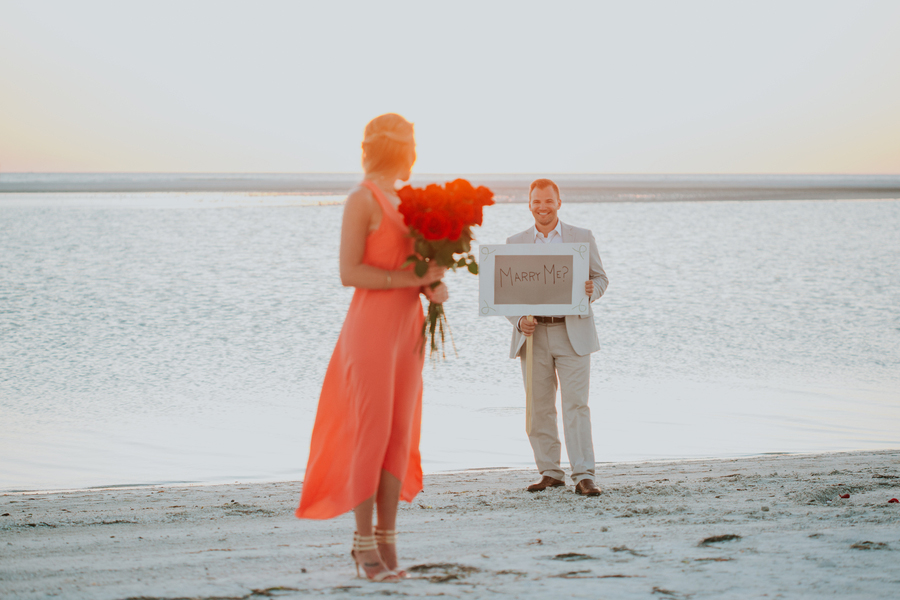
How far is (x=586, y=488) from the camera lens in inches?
178

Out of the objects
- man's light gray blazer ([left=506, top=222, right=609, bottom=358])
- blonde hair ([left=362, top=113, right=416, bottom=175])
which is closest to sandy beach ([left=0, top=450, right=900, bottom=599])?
man's light gray blazer ([left=506, top=222, right=609, bottom=358])

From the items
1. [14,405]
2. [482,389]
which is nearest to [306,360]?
[482,389]

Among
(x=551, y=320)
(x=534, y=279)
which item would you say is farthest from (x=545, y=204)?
(x=551, y=320)

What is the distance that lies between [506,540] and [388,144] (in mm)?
1862

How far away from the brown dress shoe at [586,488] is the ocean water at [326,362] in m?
1.26

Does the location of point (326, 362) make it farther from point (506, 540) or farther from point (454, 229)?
point (454, 229)

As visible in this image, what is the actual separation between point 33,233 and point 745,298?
20.7m

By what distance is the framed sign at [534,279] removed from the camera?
14.7 ft

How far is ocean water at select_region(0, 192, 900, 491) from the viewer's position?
6160 millimetres

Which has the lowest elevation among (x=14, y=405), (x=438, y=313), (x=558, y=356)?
(x=14, y=405)

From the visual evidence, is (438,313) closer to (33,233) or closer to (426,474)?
(426,474)

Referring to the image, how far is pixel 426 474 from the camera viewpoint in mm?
5391

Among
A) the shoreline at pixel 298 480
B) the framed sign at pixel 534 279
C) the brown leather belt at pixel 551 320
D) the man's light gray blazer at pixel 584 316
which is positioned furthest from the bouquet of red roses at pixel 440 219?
the shoreline at pixel 298 480

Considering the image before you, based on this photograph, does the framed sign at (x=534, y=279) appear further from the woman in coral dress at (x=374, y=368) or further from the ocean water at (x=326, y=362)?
the ocean water at (x=326, y=362)
